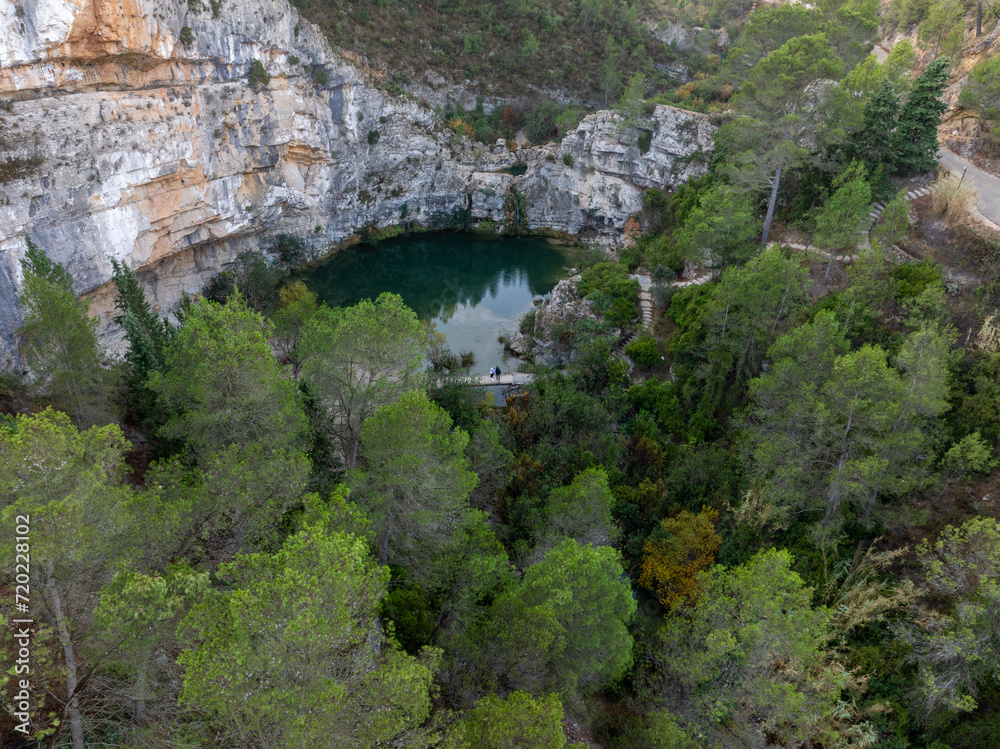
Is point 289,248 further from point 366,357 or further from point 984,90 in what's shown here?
point 984,90

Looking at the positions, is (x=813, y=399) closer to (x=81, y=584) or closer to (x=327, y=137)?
(x=81, y=584)

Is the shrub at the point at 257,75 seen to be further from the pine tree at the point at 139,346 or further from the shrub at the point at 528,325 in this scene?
the shrub at the point at 528,325

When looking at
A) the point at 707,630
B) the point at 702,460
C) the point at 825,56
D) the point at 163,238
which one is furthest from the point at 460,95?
the point at 707,630

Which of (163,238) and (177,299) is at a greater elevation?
(163,238)

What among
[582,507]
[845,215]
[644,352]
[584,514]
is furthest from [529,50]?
[584,514]

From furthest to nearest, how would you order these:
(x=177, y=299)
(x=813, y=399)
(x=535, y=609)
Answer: (x=177, y=299) < (x=813, y=399) < (x=535, y=609)

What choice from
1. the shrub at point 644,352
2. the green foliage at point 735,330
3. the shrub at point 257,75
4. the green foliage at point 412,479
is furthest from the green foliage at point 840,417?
the shrub at point 257,75
